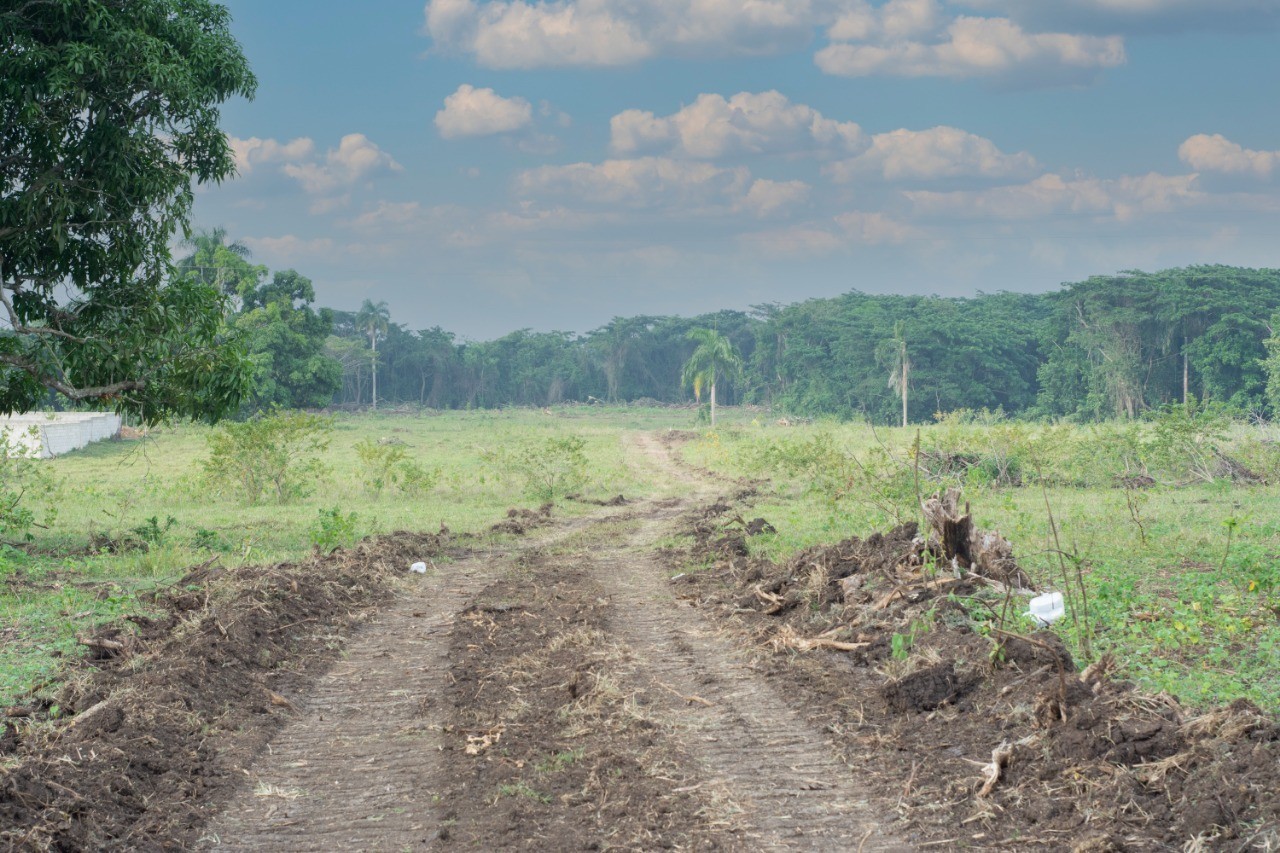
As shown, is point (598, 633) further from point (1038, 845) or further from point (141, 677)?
point (1038, 845)

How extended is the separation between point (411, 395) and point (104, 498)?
2801 inches

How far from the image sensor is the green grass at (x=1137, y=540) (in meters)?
7.24

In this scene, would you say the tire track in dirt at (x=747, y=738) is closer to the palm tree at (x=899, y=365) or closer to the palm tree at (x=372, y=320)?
the palm tree at (x=899, y=365)

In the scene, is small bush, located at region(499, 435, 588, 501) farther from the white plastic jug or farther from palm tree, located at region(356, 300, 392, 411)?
palm tree, located at region(356, 300, 392, 411)

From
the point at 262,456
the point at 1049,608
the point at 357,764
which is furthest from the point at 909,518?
the point at 262,456

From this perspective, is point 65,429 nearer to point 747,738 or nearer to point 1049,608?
point 747,738

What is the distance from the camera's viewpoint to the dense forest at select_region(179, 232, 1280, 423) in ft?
167

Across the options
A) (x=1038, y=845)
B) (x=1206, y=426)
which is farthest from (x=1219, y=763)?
(x=1206, y=426)

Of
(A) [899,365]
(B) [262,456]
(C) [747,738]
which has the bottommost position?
(C) [747,738]

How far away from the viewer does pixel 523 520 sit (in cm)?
1934

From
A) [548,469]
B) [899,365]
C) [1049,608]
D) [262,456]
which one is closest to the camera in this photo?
[1049,608]

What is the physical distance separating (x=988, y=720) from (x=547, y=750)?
2.77m

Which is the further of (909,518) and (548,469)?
(548,469)

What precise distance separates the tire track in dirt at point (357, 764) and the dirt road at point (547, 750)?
16mm
